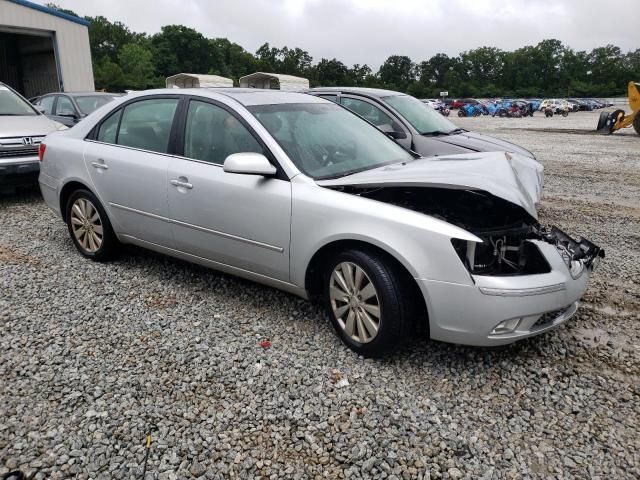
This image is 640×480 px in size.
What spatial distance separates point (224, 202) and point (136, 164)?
3.33 feet

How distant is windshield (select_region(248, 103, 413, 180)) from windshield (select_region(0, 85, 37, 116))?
5933 millimetres

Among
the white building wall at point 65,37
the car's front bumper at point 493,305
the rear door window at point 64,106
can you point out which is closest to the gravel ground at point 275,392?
the car's front bumper at point 493,305

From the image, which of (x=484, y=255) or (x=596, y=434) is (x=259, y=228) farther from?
(x=596, y=434)

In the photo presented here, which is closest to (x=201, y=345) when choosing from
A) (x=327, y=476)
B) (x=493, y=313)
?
(x=327, y=476)

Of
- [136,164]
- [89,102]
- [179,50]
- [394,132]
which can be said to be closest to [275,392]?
[136,164]

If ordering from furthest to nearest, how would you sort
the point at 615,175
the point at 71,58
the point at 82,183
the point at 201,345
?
the point at 71,58 < the point at 615,175 < the point at 82,183 < the point at 201,345

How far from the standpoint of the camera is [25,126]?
712cm

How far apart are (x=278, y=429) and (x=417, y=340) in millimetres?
1230

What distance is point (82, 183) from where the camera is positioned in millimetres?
4438

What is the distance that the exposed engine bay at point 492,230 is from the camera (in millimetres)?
2947

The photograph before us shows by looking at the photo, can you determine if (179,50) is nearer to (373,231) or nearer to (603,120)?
(603,120)

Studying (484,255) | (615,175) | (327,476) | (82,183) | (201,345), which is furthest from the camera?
(615,175)

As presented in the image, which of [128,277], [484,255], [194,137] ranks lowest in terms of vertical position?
[128,277]

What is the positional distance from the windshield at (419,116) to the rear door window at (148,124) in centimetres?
379
